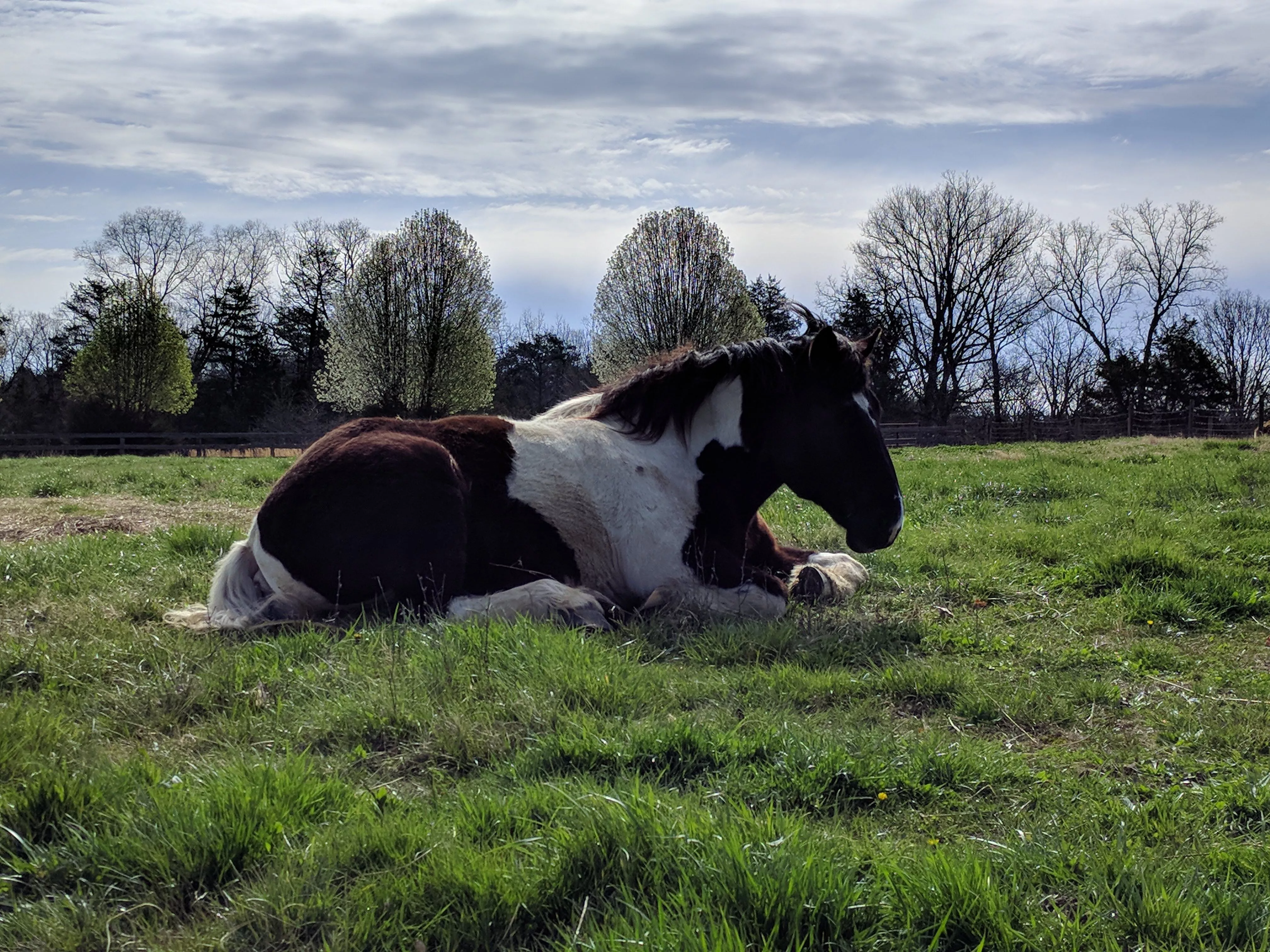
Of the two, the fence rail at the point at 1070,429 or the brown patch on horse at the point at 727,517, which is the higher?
the fence rail at the point at 1070,429

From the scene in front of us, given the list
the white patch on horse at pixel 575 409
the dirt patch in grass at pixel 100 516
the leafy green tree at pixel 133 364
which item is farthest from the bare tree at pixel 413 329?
the white patch on horse at pixel 575 409

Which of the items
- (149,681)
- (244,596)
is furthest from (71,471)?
(149,681)

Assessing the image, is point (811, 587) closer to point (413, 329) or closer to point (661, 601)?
point (661, 601)

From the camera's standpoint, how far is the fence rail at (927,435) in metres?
33.2

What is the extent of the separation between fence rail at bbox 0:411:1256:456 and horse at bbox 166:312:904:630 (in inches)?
1164

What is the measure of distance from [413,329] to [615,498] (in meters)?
33.5

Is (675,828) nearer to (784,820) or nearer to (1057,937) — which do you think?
(784,820)

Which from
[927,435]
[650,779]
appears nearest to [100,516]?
[650,779]

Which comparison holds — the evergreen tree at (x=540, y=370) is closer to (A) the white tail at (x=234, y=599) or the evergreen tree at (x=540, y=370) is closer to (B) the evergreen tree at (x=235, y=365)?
(B) the evergreen tree at (x=235, y=365)

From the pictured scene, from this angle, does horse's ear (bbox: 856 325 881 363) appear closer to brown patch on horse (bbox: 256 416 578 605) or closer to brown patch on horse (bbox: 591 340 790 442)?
brown patch on horse (bbox: 591 340 790 442)

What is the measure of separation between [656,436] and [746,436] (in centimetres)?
55

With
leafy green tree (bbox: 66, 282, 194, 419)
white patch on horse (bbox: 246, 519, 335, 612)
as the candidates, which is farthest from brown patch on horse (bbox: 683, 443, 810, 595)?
leafy green tree (bbox: 66, 282, 194, 419)

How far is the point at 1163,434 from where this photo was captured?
128ft

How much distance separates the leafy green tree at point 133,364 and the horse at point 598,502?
40.6 metres
